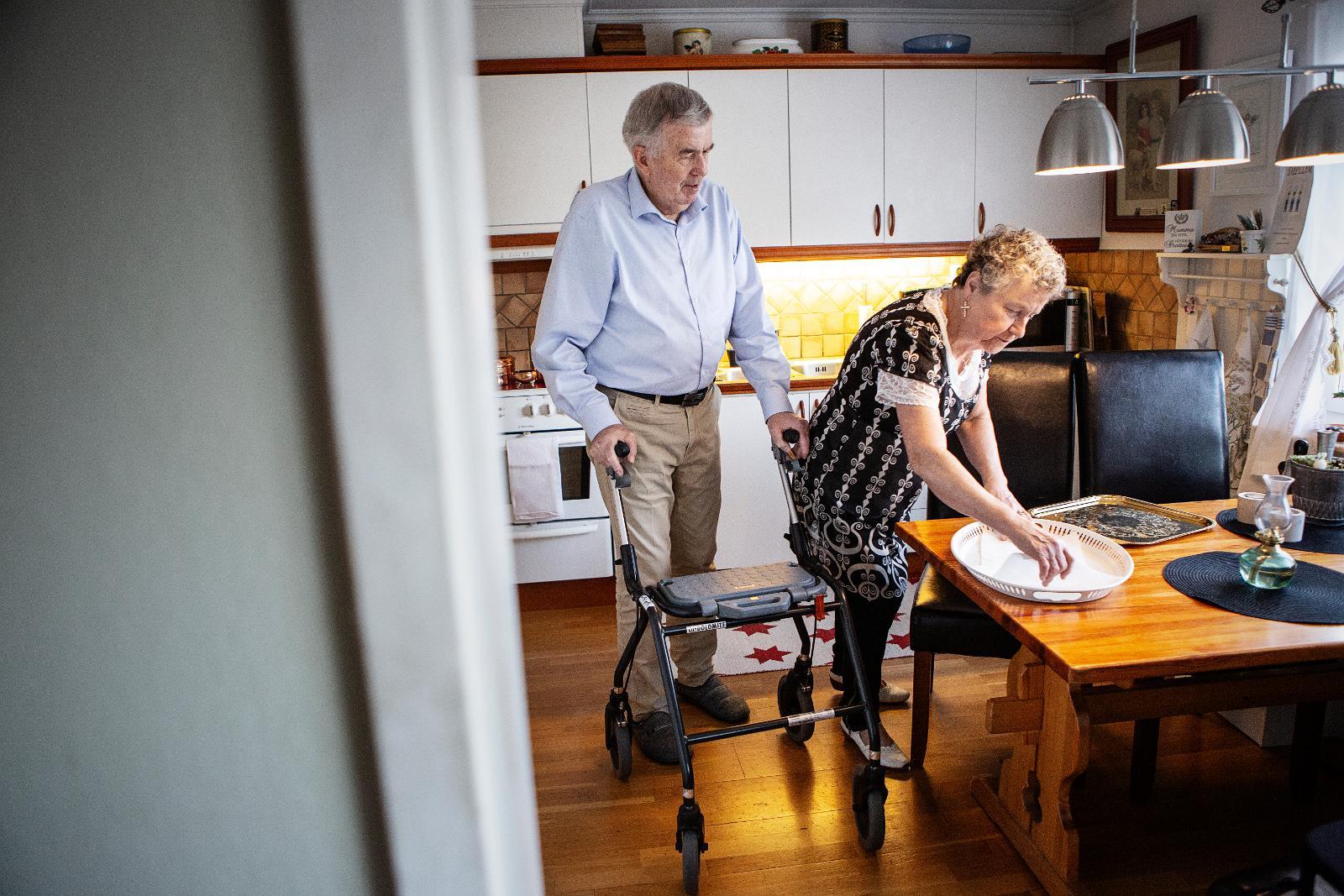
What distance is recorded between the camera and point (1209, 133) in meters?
1.90

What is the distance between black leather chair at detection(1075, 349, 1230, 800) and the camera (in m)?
2.48

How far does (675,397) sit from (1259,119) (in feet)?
7.17

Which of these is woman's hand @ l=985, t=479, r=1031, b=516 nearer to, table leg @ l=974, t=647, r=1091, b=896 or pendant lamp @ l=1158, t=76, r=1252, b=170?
table leg @ l=974, t=647, r=1091, b=896

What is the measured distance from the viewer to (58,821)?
1.73ft

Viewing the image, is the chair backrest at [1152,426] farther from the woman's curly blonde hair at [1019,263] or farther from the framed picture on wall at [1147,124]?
the framed picture on wall at [1147,124]

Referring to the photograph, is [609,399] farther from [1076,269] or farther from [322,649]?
[1076,269]

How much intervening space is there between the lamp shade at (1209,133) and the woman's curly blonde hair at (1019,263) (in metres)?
0.40

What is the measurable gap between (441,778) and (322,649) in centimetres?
10

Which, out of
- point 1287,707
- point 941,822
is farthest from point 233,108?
point 1287,707

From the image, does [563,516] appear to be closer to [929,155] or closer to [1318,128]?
[929,155]

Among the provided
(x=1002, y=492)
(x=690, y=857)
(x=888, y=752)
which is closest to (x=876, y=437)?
(x=1002, y=492)

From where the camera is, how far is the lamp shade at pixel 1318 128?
1753mm

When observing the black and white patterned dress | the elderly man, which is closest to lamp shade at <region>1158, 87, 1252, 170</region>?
the black and white patterned dress

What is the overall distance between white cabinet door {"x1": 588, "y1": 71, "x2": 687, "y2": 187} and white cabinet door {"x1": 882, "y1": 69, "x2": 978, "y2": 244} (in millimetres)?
934
